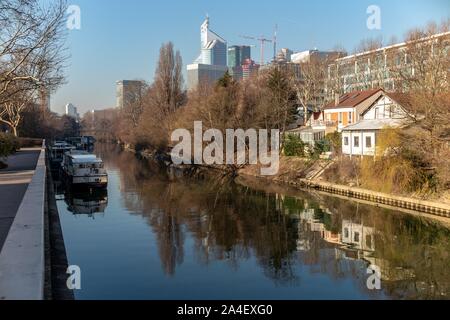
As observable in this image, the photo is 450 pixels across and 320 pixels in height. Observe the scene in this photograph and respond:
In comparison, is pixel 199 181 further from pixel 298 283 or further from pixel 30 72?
pixel 298 283

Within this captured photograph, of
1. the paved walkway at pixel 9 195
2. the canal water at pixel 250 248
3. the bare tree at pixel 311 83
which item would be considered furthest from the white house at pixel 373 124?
the paved walkway at pixel 9 195

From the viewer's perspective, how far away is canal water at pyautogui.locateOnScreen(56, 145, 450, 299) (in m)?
12.5

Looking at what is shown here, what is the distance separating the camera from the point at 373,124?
34969mm

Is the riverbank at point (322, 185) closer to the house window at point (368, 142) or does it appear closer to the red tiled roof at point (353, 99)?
the house window at point (368, 142)

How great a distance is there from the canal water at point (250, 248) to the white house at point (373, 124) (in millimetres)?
6888

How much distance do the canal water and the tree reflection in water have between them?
4 cm

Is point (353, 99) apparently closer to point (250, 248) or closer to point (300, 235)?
point (300, 235)

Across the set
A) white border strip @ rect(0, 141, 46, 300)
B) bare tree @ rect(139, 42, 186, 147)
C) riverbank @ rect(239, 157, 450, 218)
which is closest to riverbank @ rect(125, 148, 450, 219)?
riverbank @ rect(239, 157, 450, 218)

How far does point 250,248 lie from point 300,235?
3068 mm

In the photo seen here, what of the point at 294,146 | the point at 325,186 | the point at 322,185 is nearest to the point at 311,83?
the point at 294,146
